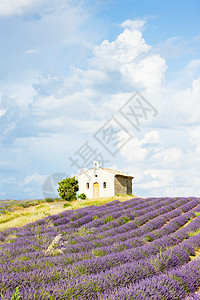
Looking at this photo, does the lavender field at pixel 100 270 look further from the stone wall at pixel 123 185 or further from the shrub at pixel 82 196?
the stone wall at pixel 123 185

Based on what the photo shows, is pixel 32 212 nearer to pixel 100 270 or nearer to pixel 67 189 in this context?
pixel 67 189

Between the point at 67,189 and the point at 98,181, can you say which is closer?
the point at 67,189

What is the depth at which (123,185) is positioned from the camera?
3288 centimetres

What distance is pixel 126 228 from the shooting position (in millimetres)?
10062

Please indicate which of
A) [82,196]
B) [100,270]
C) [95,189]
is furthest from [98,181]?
[100,270]

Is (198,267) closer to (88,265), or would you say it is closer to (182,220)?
(88,265)

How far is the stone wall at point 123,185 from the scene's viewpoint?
102 ft

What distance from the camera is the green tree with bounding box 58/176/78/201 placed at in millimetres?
30219

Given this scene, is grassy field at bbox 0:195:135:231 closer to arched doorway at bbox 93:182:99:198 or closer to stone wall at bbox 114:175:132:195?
arched doorway at bbox 93:182:99:198

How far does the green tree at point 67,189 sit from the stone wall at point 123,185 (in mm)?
4472

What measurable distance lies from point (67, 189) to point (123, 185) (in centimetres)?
646

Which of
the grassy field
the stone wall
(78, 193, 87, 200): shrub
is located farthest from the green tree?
the stone wall

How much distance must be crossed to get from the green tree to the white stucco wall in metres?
1.70

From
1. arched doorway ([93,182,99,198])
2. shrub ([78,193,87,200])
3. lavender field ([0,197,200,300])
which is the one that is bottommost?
shrub ([78,193,87,200])
